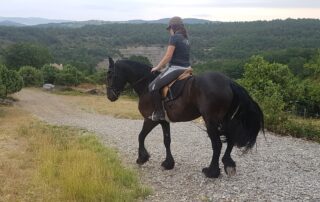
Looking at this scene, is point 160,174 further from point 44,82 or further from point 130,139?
point 44,82

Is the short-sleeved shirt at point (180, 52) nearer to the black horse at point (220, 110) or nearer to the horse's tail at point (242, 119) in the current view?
the black horse at point (220, 110)

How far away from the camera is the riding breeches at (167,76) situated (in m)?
8.24

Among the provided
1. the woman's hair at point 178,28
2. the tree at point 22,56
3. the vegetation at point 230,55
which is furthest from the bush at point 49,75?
the woman's hair at point 178,28

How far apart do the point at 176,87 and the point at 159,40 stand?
492ft

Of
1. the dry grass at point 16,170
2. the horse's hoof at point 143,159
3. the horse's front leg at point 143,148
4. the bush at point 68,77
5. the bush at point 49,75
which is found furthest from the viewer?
the bush at point 49,75

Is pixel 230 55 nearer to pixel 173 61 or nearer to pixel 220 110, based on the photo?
pixel 173 61

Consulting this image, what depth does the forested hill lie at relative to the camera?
116 m

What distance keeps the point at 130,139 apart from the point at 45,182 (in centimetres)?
621

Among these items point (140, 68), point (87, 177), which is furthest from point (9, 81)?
point (87, 177)

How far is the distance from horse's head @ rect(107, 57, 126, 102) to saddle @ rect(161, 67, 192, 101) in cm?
112

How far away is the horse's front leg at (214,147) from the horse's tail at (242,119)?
0.22 metres

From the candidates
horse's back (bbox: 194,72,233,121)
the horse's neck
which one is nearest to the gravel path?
horse's back (bbox: 194,72,233,121)

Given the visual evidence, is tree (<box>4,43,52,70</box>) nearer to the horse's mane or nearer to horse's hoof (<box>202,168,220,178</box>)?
the horse's mane

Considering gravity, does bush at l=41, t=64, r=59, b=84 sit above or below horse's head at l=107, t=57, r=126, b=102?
below
